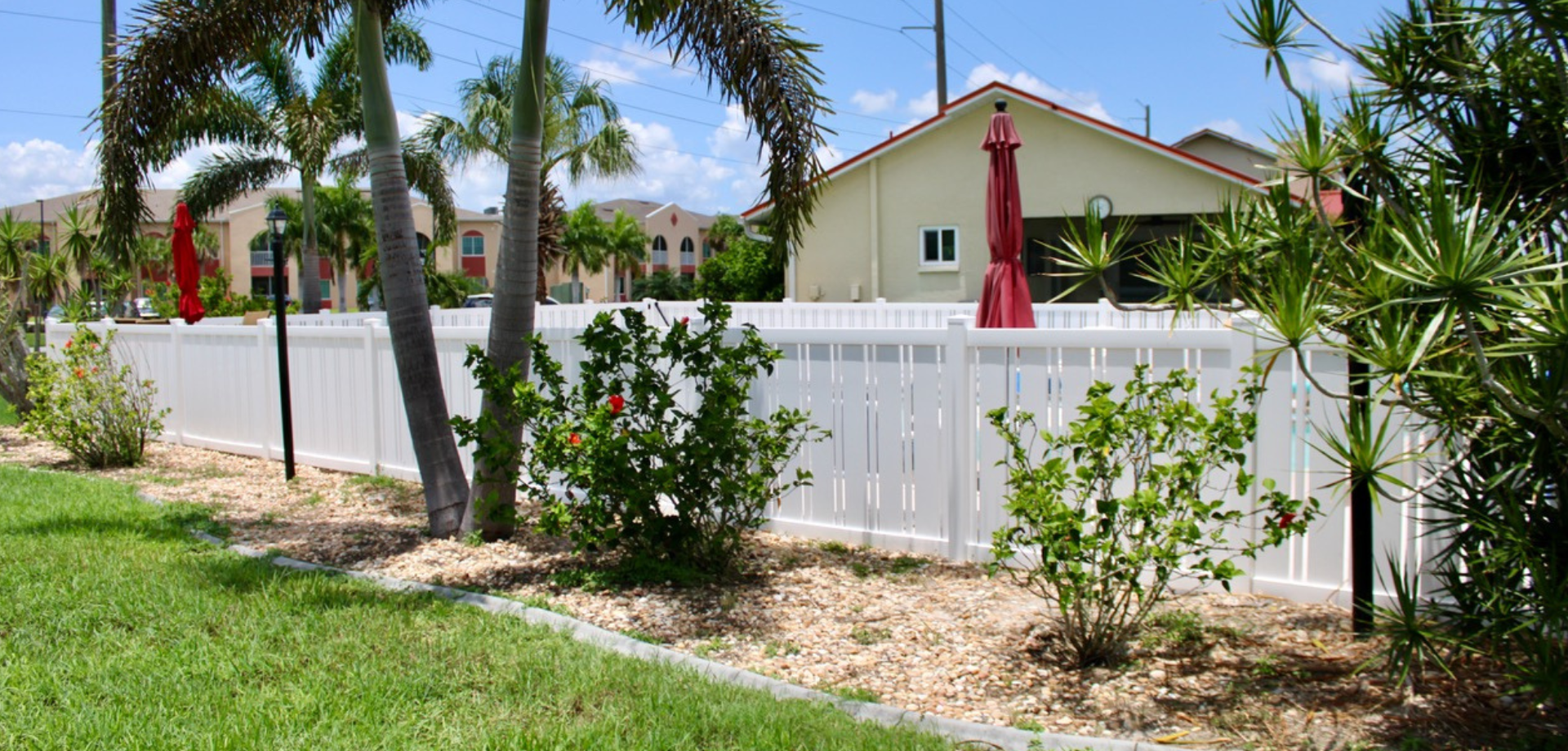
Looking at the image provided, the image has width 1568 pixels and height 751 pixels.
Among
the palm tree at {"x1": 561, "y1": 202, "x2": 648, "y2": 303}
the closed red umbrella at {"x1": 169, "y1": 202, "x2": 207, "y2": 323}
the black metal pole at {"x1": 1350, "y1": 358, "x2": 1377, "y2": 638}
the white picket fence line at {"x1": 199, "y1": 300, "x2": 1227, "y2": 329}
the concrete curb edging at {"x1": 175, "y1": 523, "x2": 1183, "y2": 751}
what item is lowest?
the concrete curb edging at {"x1": 175, "y1": 523, "x2": 1183, "y2": 751}

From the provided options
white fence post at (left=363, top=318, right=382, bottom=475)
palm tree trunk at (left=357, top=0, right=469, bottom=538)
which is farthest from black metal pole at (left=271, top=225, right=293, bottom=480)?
palm tree trunk at (left=357, top=0, right=469, bottom=538)

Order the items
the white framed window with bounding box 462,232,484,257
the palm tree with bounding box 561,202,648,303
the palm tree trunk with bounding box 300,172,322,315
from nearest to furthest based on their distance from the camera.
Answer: the palm tree trunk with bounding box 300,172,322,315, the palm tree with bounding box 561,202,648,303, the white framed window with bounding box 462,232,484,257

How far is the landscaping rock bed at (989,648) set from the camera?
13.4 ft

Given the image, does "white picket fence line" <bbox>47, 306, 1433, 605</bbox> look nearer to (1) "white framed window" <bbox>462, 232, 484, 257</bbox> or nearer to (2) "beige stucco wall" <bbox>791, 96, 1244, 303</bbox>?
(2) "beige stucco wall" <bbox>791, 96, 1244, 303</bbox>

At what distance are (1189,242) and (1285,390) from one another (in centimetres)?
118

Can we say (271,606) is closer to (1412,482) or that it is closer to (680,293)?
(1412,482)

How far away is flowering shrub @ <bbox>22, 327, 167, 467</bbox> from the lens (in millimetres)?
11047

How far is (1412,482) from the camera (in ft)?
16.3

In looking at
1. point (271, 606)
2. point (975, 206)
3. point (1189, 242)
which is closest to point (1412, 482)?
point (1189, 242)

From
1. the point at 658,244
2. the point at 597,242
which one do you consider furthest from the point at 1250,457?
the point at 658,244

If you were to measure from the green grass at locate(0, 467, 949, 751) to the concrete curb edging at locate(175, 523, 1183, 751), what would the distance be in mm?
134

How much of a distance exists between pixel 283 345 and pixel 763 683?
7.42 metres

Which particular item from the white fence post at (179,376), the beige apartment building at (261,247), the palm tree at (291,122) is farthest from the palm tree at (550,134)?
the beige apartment building at (261,247)

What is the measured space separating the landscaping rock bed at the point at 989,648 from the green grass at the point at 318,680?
0.51 m
